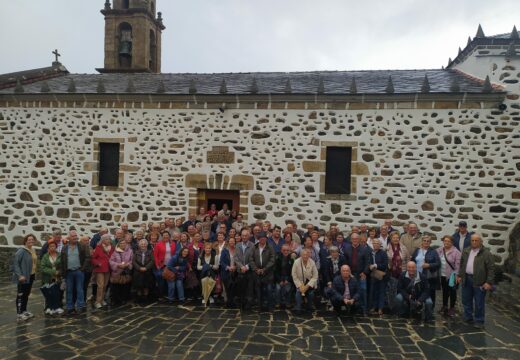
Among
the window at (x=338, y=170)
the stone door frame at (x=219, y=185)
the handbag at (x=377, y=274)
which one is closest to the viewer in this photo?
the handbag at (x=377, y=274)

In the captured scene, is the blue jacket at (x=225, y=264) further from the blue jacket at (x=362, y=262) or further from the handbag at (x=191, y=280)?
the blue jacket at (x=362, y=262)

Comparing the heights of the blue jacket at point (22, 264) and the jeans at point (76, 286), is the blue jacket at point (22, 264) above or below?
above

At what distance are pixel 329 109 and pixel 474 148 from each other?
3.47 meters

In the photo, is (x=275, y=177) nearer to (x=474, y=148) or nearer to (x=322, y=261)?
(x=322, y=261)

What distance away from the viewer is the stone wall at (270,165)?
940 cm

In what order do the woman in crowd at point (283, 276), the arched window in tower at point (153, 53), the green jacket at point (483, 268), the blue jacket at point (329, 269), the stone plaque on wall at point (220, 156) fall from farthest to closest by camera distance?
the arched window in tower at point (153, 53) → the stone plaque on wall at point (220, 156) → the woman in crowd at point (283, 276) → the blue jacket at point (329, 269) → the green jacket at point (483, 268)

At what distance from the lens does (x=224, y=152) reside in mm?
10484

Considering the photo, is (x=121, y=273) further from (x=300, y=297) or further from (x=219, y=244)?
(x=300, y=297)

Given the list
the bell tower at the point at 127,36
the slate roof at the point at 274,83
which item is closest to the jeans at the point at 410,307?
the slate roof at the point at 274,83

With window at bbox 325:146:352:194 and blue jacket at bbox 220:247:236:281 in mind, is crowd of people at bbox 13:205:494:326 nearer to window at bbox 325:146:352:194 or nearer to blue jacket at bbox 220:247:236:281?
blue jacket at bbox 220:247:236:281

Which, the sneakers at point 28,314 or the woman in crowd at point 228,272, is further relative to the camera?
the woman in crowd at point 228,272

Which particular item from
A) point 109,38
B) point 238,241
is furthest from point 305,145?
point 109,38

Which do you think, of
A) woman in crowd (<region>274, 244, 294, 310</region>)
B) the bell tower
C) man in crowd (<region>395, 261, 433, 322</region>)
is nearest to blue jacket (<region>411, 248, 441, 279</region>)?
man in crowd (<region>395, 261, 433, 322</region>)

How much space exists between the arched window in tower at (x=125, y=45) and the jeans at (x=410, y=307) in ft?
46.1
